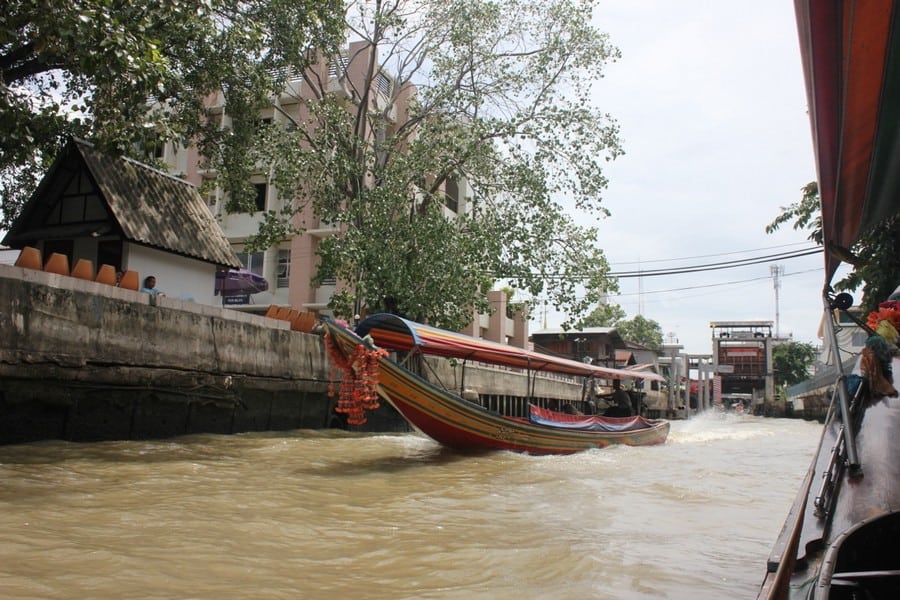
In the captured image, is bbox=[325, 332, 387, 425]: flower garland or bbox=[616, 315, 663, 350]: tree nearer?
bbox=[325, 332, 387, 425]: flower garland

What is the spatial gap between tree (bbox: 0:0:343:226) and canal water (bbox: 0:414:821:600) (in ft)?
13.5

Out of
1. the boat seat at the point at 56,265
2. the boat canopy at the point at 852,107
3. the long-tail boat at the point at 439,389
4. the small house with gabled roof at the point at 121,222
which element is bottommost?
the long-tail boat at the point at 439,389

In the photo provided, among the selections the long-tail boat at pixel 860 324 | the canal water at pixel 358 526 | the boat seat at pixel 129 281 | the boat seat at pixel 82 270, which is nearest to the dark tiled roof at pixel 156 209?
the boat seat at pixel 129 281

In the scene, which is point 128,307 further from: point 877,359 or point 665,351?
point 665,351

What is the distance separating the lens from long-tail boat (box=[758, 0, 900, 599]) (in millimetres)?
1957

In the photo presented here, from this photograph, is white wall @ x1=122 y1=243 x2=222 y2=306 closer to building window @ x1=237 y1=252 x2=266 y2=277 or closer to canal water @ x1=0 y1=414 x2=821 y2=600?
canal water @ x1=0 y1=414 x2=821 y2=600

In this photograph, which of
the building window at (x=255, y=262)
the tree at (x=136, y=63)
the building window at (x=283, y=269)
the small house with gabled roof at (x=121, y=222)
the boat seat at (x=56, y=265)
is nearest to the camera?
the tree at (x=136, y=63)

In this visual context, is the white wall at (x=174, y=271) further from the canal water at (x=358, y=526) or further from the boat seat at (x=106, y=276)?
the canal water at (x=358, y=526)

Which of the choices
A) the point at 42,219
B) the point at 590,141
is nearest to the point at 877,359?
the point at 590,141

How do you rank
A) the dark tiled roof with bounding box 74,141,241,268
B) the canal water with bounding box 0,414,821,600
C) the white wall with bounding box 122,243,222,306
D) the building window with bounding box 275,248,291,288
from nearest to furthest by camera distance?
the canal water with bounding box 0,414,821,600
the dark tiled roof with bounding box 74,141,241,268
the white wall with bounding box 122,243,222,306
the building window with bounding box 275,248,291,288

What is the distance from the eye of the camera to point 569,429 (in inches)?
461

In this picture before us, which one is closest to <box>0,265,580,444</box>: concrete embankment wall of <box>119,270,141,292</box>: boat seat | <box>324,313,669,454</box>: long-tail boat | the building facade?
<box>119,270,141,292</box>: boat seat

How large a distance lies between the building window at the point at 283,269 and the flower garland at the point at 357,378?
15510mm

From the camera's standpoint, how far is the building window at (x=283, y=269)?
76.9 ft
